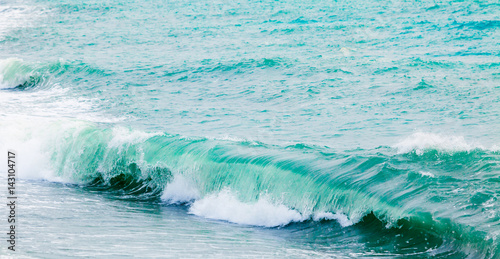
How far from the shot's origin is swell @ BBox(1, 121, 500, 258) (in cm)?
830

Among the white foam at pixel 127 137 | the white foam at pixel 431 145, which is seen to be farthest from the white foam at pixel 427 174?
the white foam at pixel 127 137

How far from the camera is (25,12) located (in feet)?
131

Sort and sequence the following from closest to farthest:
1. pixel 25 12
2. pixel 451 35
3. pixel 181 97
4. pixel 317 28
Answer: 1. pixel 181 97
2. pixel 451 35
3. pixel 317 28
4. pixel 25 12

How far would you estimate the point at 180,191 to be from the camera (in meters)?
10.7

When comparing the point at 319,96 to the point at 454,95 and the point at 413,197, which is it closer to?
the point at 454,95

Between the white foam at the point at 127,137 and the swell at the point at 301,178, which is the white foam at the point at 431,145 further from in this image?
the white foam at the point at 127,137

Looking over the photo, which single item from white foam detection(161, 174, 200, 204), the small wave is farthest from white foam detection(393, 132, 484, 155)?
white foam detection(161, 174, 200, 204)

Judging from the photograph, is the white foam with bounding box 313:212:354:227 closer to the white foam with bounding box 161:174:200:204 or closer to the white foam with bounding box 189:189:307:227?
the white foam with bounding box 189:189:307:227

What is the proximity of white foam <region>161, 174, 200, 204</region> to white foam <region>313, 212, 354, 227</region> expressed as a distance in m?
2.28

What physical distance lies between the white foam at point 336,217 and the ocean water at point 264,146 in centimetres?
3

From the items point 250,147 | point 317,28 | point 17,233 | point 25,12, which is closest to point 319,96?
point 250,147

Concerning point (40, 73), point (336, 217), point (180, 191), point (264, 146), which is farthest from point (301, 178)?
point (40, 73)

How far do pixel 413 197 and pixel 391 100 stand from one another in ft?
20.6

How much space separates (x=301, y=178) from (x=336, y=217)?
3.77ft
